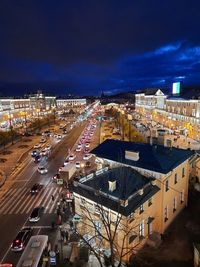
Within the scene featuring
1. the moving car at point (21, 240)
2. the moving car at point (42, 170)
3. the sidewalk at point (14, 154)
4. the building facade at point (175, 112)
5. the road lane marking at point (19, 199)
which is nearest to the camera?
the moving car at point (21, 240)

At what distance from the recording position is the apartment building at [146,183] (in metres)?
22.7

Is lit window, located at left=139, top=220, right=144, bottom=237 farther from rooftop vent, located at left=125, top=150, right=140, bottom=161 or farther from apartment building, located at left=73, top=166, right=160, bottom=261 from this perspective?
rooftop vent, located at left=125, top=150, right=140, bottom=161

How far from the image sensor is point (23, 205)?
34.1m

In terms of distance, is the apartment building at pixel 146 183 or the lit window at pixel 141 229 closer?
the apartment building at pixel 146 183

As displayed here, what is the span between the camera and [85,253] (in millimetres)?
22641

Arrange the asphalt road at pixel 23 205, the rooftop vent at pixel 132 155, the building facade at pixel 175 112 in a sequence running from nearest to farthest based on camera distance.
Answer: the asphalt road at pixel 23 205 < the rooftop vent at pixel 132 155 < the building facade at pixel 175 112

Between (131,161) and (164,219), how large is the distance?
286 inches

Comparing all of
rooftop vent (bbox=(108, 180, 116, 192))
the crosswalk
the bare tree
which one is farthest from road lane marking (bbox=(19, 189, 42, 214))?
rooftop vent (bbox=(108, 180, 116, 192))

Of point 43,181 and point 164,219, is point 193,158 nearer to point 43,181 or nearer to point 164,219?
point 164,219

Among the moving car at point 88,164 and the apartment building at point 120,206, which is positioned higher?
the apartment building at point 120,206

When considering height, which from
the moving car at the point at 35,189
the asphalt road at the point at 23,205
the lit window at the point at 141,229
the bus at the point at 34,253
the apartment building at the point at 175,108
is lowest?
the asphalt road at the point at 23,205

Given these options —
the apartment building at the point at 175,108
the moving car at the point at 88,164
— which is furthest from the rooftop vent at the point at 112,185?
the apartment building at the point at 175,108

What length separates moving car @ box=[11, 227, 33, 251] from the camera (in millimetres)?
24438

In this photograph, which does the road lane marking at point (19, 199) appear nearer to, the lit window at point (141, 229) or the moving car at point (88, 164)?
the moving car at point (88, 164)
